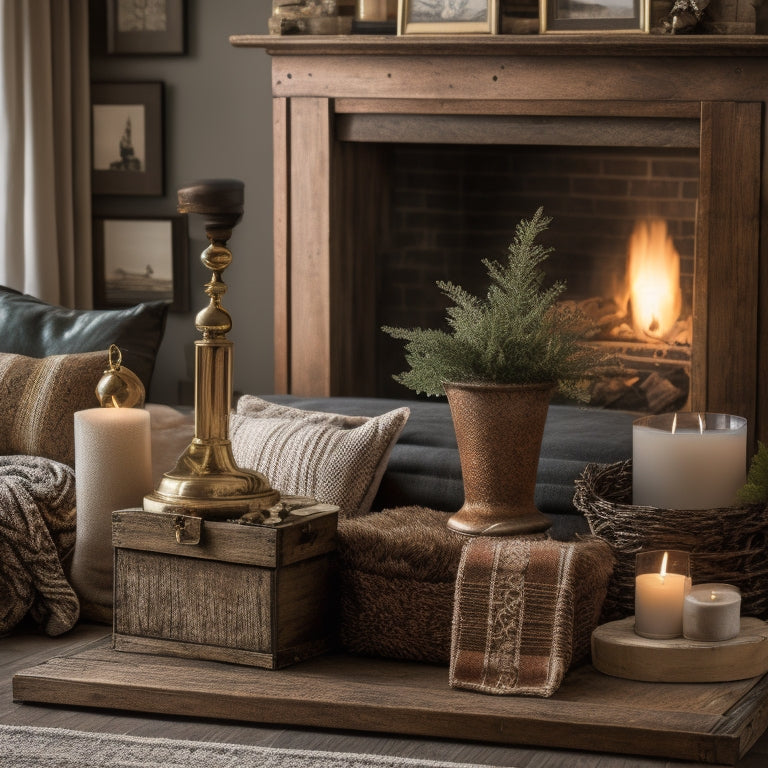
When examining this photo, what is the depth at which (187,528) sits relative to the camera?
2156mm

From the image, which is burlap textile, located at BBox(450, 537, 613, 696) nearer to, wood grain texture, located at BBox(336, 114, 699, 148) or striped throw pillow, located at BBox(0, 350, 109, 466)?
striped throw pillow, located at BBox(0, 350, 109, 466)

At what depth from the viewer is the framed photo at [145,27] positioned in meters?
4.79

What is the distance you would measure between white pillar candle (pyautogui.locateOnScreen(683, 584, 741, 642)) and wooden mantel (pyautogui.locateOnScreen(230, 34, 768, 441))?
1884 millimetres

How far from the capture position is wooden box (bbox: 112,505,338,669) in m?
2.12

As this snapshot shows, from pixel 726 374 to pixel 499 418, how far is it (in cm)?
186

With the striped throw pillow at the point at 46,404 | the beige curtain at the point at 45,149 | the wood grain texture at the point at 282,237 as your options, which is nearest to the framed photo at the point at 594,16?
the wood grain texture at the point at 282,237

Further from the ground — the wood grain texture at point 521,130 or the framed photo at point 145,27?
the framed photo at point 145,27

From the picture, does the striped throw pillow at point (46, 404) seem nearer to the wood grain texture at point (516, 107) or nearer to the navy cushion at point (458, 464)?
the navy cushion at point (458, 464)

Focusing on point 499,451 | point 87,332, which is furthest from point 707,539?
point 87,332

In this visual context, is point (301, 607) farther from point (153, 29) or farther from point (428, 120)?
point (153, 29)

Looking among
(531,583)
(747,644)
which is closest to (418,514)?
(531,583)

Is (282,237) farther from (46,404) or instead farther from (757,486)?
(757,486)

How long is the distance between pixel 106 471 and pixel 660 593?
3.25 ft

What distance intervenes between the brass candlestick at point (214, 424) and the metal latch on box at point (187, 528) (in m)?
0.02
